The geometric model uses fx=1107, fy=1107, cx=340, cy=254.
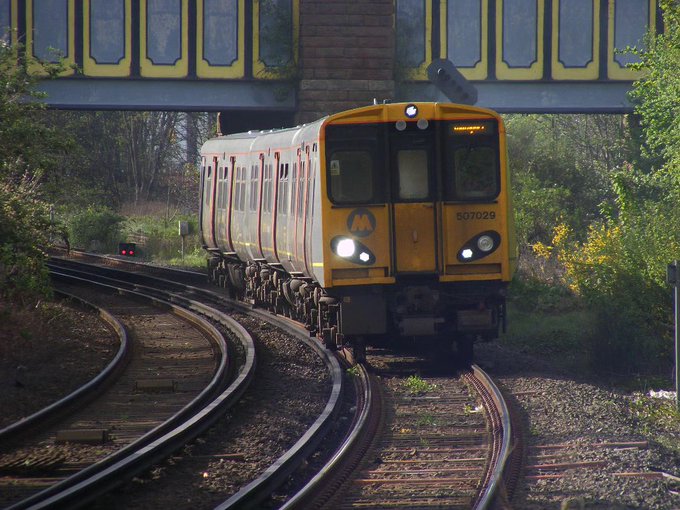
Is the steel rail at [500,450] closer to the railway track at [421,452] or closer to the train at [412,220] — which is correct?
the railway track at [421,452]

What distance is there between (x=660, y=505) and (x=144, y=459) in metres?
3.91

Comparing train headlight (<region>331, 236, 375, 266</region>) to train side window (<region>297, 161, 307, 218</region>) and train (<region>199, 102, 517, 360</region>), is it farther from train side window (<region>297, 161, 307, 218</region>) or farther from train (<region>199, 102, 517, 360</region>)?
train side window (<region>297, 161, 307, 218</region>)

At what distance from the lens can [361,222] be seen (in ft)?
43.6

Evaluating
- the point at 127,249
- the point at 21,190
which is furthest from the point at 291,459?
the point at 127,249

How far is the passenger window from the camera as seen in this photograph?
1348cm

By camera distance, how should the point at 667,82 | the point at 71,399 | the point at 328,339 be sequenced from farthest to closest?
1. the point at 667,82
2. the point at 328,339
3. the point at 71,399

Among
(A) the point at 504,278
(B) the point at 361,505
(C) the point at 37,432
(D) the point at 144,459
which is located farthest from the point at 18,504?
(A) the point at 504,278

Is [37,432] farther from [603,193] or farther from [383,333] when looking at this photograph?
[603,193]

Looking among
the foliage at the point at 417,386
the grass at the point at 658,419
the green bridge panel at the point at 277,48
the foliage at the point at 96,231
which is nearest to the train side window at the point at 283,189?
the foliage at the point at 417,386

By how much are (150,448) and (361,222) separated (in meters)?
Result: 5.09

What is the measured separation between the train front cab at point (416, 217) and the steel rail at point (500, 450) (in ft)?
3.54

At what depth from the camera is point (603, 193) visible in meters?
29.1

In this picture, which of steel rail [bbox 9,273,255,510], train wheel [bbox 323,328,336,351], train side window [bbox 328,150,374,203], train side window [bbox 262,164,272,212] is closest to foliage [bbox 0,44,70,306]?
train side window [bbox 262,164,272,212]

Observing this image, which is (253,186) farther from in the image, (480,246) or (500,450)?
(500,450)
